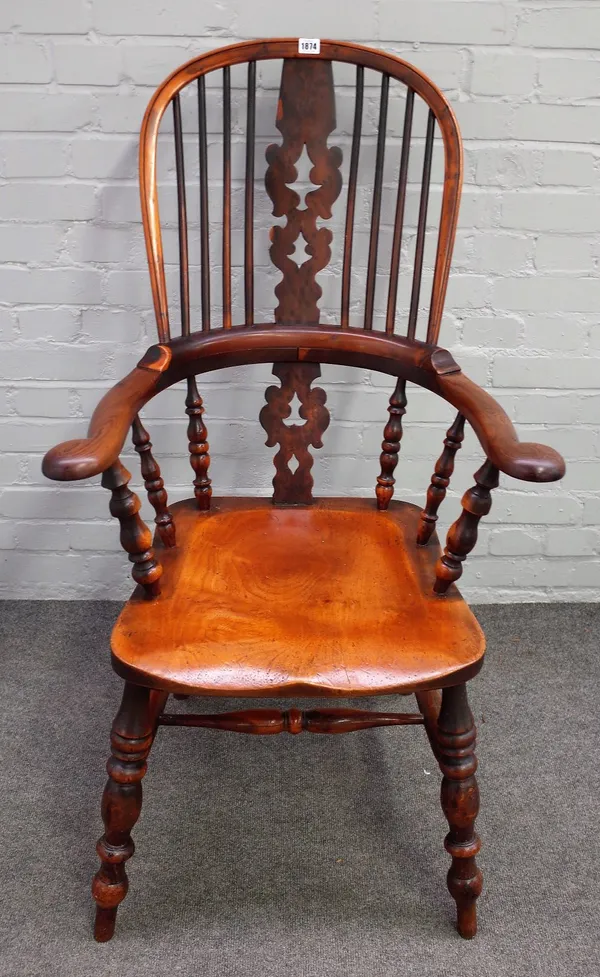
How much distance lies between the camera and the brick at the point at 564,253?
5.03ft

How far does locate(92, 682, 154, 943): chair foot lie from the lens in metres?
1.08

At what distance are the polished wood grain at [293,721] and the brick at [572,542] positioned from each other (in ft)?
2.38

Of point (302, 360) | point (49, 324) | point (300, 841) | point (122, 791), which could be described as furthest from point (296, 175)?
point (300, 841)

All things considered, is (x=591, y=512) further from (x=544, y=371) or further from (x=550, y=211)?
(x=550, y=211)

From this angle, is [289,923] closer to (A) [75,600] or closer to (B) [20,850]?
(B) [20,850]

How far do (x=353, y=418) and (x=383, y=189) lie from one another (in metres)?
0.45

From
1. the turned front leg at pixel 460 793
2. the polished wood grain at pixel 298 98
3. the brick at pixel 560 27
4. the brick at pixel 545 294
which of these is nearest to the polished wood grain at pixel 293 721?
the turned front leg at pixel 460 793

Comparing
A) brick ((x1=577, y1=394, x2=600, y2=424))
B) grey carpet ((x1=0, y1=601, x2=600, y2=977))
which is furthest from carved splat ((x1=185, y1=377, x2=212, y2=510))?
brick ((x1=577, y1=394, x2=600, y2=424))

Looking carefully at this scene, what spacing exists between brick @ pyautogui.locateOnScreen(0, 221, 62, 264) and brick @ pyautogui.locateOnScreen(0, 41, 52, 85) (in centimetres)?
24

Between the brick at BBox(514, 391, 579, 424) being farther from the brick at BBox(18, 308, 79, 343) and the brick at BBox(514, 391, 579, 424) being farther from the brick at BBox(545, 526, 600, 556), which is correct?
the brick at BBox(18, 308, 79, 343)

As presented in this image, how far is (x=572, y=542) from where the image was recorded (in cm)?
183

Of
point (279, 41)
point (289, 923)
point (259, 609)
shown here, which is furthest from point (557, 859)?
point (279, 41)

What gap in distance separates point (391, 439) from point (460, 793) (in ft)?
1.80

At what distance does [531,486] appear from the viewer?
1.77 m
